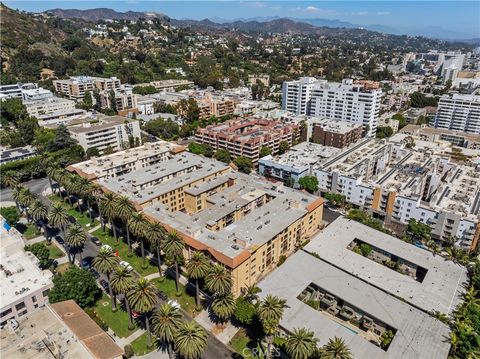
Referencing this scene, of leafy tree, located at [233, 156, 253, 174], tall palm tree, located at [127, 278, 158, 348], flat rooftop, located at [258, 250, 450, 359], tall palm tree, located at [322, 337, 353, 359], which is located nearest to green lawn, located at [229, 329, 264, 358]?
flat rooftop, located at [258, 250, 450, 359]

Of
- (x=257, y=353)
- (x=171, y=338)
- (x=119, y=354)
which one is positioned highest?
(x=171, y=338)

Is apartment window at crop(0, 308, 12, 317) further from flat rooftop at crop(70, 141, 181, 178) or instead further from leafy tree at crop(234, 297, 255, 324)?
flat rooftop at crop(70, 141, 181, 178)

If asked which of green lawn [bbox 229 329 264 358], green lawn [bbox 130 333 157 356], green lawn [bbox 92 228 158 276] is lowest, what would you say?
green lawn [bbox 229 329 264 358]

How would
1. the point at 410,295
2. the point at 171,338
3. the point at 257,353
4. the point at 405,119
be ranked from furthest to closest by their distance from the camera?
1. the point at 405,119
2. the point at 410,295
3. the point at 257,353
4. the point at 171,338

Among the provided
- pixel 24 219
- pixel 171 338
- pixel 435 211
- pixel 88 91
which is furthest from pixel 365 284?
pixel 88 91

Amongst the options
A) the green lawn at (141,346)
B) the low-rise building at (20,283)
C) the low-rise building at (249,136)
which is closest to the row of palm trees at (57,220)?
the low-rise building at (20,283)

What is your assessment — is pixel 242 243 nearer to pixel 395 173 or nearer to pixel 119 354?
pixel 119 354
